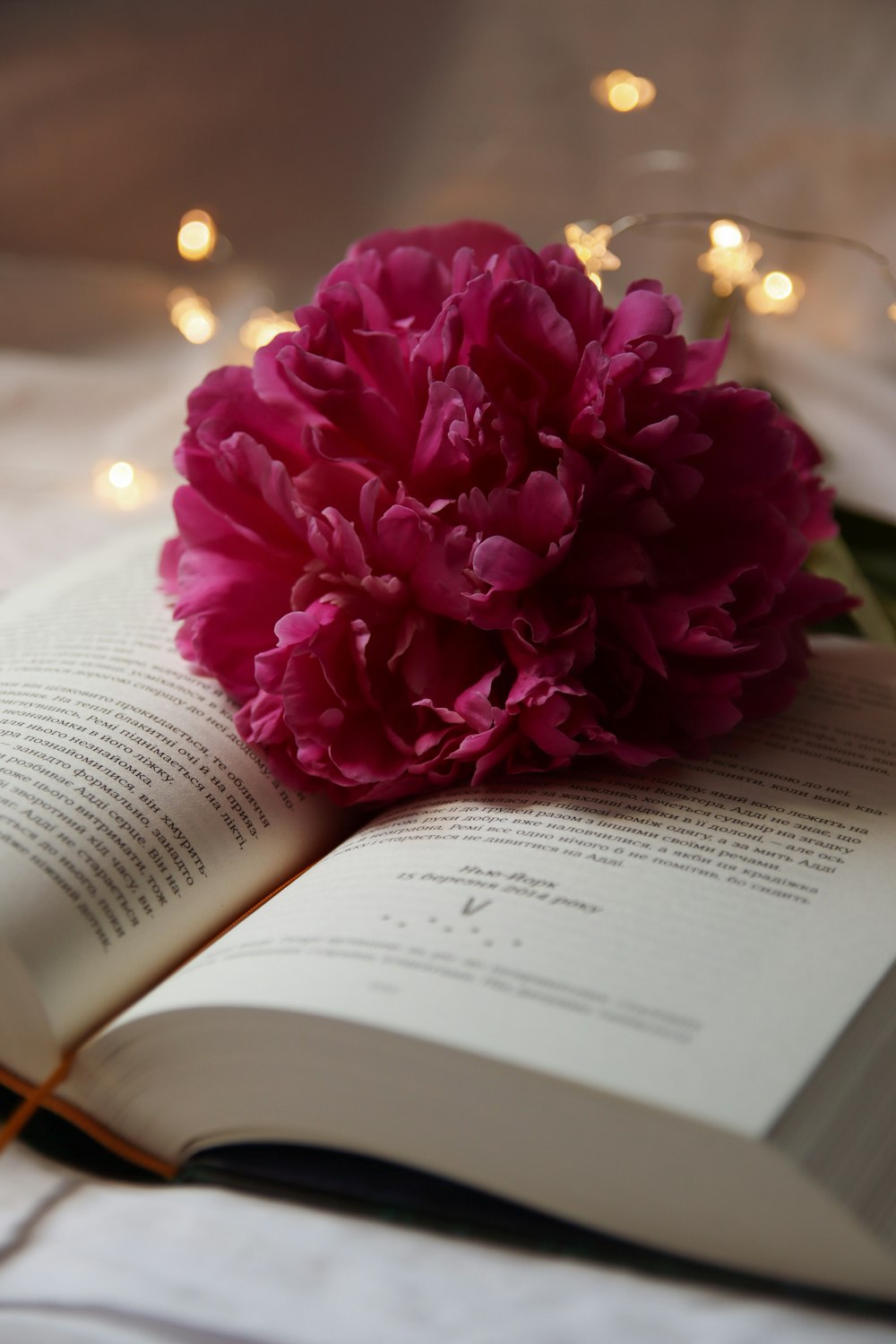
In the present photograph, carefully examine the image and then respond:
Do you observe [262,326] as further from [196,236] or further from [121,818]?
[121,818]

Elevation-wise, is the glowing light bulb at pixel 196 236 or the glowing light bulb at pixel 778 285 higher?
the glowing light bulb at pixel 778 285

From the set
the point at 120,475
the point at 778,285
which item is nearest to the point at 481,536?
the point at 778,285

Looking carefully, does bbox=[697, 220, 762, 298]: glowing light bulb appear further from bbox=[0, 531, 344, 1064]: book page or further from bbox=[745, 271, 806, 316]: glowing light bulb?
bbox=[0, 531, 344, 1064]: book page

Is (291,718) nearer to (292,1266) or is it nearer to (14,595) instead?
(292,1266)

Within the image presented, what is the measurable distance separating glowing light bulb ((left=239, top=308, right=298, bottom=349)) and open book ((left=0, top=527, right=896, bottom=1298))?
61cm

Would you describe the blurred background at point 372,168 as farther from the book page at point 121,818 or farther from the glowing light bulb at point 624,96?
the book page at point 121,818

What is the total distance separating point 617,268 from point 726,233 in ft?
0.77

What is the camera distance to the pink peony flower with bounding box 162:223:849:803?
474 millimetres

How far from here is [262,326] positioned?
110 centimetres

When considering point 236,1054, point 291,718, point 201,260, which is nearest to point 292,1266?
point 236,1054

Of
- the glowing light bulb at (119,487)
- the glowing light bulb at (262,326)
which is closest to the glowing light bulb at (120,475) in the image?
the glowing light bulb at (119,487)

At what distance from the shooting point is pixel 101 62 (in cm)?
113

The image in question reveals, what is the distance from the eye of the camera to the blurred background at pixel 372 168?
3.47ft

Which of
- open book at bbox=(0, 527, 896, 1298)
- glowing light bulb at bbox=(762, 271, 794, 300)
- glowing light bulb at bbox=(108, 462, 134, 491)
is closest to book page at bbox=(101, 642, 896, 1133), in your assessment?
open book at bbox=(0, 527, 896, 1298)
